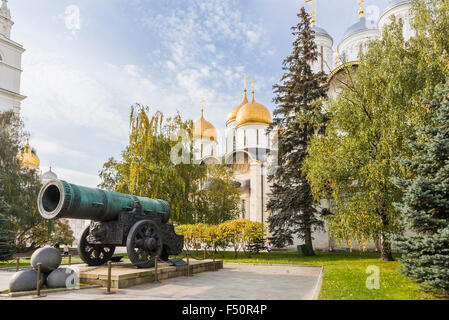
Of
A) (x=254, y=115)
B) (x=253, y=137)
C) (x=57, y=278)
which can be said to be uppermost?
(x=254, y=115)

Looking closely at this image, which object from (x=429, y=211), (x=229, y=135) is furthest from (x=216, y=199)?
(x=229, y=135)

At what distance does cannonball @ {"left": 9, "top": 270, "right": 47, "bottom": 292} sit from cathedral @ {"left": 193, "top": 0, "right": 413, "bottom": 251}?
60.9 feet

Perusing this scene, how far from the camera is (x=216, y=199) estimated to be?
72.1 ft

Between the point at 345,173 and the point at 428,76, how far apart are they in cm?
403

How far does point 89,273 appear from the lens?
7.44 meters

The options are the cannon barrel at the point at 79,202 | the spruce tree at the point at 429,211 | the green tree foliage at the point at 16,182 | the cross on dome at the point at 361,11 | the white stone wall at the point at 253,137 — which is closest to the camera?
the spruce tree at the point at 429,211

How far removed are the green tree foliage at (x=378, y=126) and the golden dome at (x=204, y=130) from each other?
28.9 metres

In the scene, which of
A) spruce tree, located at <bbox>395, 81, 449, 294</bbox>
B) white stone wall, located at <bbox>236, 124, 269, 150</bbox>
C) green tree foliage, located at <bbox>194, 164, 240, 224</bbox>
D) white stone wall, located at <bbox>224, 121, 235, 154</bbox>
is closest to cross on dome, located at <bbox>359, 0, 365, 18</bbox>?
white stone wall, located at <bbox>236, 124, 269, 150</bbox>

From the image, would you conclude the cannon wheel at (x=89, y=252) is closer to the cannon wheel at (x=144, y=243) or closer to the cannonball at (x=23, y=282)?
the cannon wheel at (x=144, y=243)

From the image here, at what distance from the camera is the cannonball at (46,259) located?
6.76m

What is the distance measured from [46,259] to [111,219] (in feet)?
5.95

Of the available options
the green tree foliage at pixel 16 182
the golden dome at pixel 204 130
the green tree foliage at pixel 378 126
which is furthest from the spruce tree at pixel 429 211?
the golden dome at pixel 204 130

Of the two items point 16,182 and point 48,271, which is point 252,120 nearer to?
point 16,182
